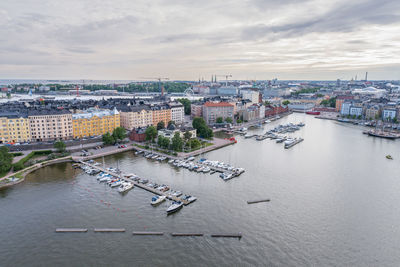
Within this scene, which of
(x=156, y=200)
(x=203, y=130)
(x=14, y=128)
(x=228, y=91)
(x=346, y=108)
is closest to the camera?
(x=156, y=200)

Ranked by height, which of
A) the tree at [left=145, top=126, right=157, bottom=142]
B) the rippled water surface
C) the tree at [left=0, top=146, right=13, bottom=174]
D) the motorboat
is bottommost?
the rippled water surface

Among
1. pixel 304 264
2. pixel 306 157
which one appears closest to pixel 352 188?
pixel 306 157

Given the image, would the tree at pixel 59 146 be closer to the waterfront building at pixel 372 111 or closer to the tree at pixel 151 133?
the tree at pixel 151 133

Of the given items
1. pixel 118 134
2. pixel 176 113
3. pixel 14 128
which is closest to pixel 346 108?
pixel 176 113

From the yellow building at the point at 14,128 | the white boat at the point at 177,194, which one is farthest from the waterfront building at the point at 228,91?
the white boat at the point at 177,194

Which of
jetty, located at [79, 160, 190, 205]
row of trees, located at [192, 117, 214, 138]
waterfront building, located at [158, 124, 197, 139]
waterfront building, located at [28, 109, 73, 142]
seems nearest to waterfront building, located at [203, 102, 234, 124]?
row of trees, located at [192, 117, 214, 138]

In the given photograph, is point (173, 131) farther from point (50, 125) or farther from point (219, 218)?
point (219, 218)

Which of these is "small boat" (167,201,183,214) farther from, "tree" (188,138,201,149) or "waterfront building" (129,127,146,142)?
"waterfront building" (129,127,146,142)
